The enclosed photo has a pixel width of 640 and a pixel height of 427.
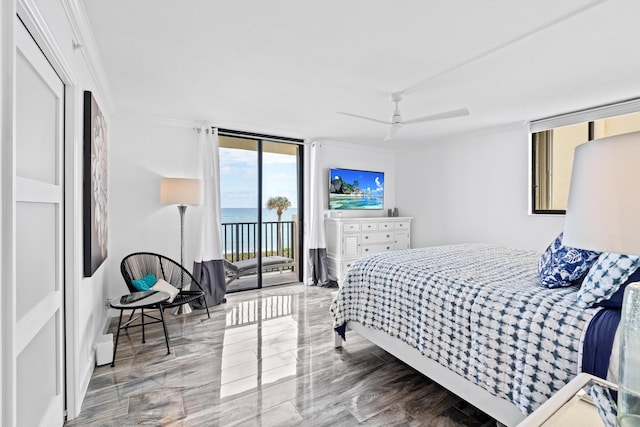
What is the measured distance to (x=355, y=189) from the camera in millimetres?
5574

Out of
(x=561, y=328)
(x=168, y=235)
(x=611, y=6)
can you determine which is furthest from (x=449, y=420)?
(x=168, y=235)

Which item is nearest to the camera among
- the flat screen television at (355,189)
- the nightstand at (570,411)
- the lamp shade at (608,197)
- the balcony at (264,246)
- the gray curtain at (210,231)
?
the lamp shade at (608,197)

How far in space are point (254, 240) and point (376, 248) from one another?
2066mm

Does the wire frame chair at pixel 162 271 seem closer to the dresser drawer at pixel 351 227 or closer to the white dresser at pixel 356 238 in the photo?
the white dresser at pixel 356 238

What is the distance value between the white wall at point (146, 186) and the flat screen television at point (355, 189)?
7.37 feet

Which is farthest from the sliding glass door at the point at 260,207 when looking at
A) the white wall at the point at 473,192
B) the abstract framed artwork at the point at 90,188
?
the white wall at the point at 473,192

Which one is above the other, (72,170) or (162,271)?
(72,170)

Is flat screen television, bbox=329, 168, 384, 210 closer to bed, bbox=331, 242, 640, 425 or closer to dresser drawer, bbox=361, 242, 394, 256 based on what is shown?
dresser drawer, bbox=361, 242, 394, 256

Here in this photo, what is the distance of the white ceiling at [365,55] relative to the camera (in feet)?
5.88

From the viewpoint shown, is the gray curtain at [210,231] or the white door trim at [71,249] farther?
the gray curtain at [210,231]

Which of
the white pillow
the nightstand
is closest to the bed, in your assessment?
the nightstand

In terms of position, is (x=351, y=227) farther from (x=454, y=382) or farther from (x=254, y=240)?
(x=454, y=382)

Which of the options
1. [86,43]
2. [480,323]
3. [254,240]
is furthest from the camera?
[254,240]

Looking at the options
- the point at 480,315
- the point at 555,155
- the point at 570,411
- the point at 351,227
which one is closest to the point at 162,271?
the point at 351,227
